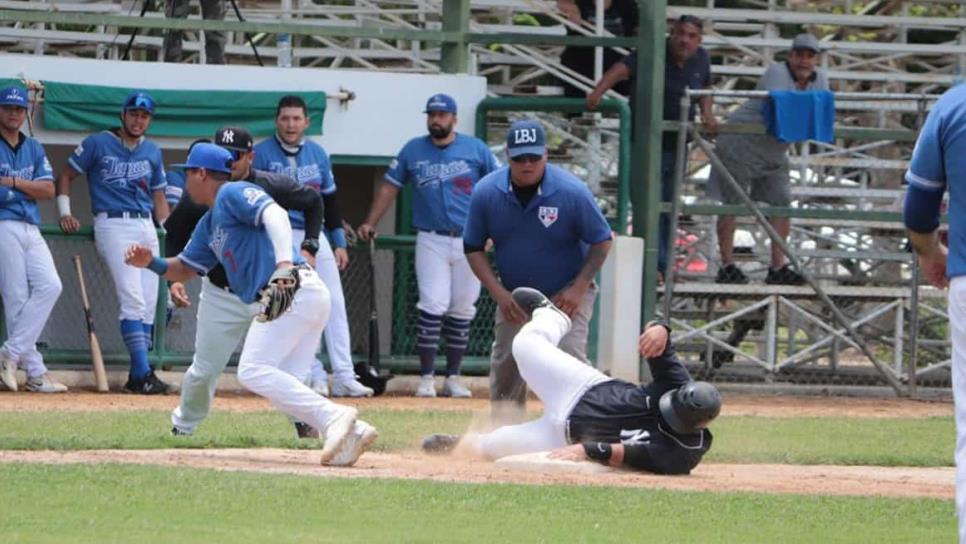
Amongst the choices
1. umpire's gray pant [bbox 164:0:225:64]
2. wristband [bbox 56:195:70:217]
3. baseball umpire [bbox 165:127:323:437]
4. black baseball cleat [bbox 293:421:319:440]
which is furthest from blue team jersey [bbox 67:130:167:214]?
black baseball cleat [bbox 293:421:319:440]

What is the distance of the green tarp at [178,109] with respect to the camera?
16547 mm

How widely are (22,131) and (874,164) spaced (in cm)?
780

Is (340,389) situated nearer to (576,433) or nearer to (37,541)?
(576,433)

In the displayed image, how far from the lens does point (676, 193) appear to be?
1719cm

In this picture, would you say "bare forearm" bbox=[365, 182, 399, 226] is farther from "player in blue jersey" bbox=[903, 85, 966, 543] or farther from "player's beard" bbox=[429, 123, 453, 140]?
"player in blue jersey" bbox=[903, 85, 966, 543]

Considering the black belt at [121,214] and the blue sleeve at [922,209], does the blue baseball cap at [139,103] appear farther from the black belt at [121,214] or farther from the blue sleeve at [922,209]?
the blue sleeve at [922,209]

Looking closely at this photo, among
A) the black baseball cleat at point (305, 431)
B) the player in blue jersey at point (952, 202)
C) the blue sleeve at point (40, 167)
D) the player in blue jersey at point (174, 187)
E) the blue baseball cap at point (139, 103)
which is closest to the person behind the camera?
the player in blue jersey at point (952, 202)

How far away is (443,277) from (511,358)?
5.10 metres

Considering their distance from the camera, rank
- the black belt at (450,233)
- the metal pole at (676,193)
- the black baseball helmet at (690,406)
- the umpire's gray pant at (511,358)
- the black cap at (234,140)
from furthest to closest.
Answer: the metal pole at (676,193), the black belt at (450,233), the umpire's gray pant at (511,358), the black cap at (234,140), the black baseball helmet at (690,406)

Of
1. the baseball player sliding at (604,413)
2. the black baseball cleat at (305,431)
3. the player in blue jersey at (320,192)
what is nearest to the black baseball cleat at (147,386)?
the player in blue jersey at (320,192)

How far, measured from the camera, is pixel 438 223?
16.4m

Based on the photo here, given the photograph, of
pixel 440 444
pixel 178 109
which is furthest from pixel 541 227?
pixel 178 109

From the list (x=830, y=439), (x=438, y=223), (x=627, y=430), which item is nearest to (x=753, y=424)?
(x=830, y=439)

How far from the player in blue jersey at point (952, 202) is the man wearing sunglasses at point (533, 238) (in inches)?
167
